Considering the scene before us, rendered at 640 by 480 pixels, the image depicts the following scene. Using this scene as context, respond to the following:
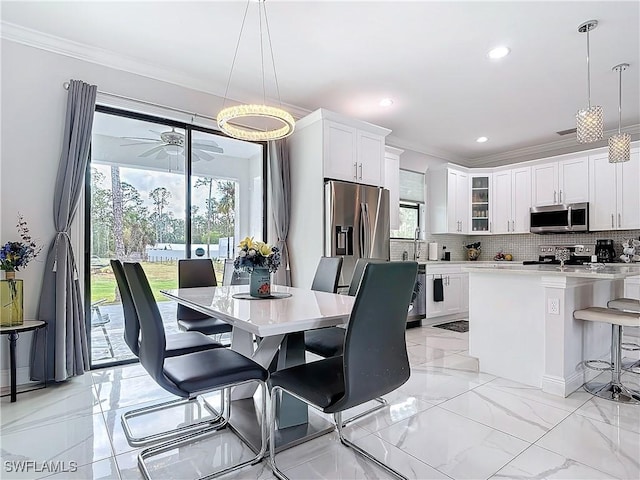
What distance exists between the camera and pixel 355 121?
4270 millimetres

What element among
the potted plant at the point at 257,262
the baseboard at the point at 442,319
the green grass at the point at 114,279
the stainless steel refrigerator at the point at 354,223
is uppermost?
the stainless steel refrigerator at the point at 354,223

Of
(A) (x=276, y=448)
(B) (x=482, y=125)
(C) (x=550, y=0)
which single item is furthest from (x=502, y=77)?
(A) (x=276, y=448)

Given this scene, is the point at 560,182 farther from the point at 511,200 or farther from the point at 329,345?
the point at 329,345

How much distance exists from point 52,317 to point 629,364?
4.99 m

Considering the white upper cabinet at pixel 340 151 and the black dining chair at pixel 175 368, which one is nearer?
the black dining chair at pixel 175 368

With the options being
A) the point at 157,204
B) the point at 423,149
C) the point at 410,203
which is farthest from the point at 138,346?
the point at 423,149

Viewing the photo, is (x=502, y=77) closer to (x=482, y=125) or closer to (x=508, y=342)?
(x=482, y=125)

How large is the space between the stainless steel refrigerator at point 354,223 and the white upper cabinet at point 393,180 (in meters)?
0.60

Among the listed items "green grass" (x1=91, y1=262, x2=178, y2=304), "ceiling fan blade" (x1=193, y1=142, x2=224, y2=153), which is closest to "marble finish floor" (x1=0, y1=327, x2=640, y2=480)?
"green grass" (x1=91, y1=262, x2=178, y2=304)

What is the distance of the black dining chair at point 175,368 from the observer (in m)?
1.68

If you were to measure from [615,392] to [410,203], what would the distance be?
3.71m

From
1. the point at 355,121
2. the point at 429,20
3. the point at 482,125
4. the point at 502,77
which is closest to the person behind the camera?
the point at 429,20

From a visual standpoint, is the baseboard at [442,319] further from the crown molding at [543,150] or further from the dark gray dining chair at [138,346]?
the dark gray dining chair at [138,346]

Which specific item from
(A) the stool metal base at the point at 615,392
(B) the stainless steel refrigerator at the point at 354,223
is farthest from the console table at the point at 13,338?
(A) the stool metal base at the point at 615,392
